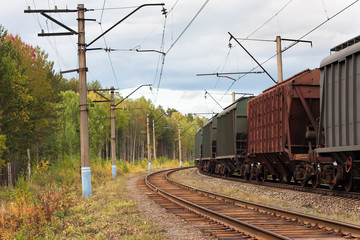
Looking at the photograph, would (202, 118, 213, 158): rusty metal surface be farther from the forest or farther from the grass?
the grass

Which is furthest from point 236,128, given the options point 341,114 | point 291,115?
point 341,114

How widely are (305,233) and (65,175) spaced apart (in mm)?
22113

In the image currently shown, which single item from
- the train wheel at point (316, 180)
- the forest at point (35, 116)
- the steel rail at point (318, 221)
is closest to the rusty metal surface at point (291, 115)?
the train wheel at point (316, 180)

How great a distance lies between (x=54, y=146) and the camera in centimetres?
4584

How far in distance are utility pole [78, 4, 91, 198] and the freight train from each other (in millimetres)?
8230

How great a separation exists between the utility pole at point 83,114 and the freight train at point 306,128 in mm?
8230

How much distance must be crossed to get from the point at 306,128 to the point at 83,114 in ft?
30.4

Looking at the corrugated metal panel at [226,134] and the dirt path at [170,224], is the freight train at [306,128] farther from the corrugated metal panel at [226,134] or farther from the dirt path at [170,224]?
the dirt path at [170,224]

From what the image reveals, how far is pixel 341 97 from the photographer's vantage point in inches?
468

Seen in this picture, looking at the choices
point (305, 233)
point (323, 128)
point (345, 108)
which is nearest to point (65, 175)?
point (323, 128)

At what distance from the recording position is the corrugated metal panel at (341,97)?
11.1 metres

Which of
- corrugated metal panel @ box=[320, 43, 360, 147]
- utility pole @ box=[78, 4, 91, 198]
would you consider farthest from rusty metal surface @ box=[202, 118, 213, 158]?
corrugated metal panel @ box=[320, 43, 360, 147]

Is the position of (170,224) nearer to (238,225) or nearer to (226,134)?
(238,225)

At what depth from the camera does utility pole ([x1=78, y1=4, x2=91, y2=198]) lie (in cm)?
1631
